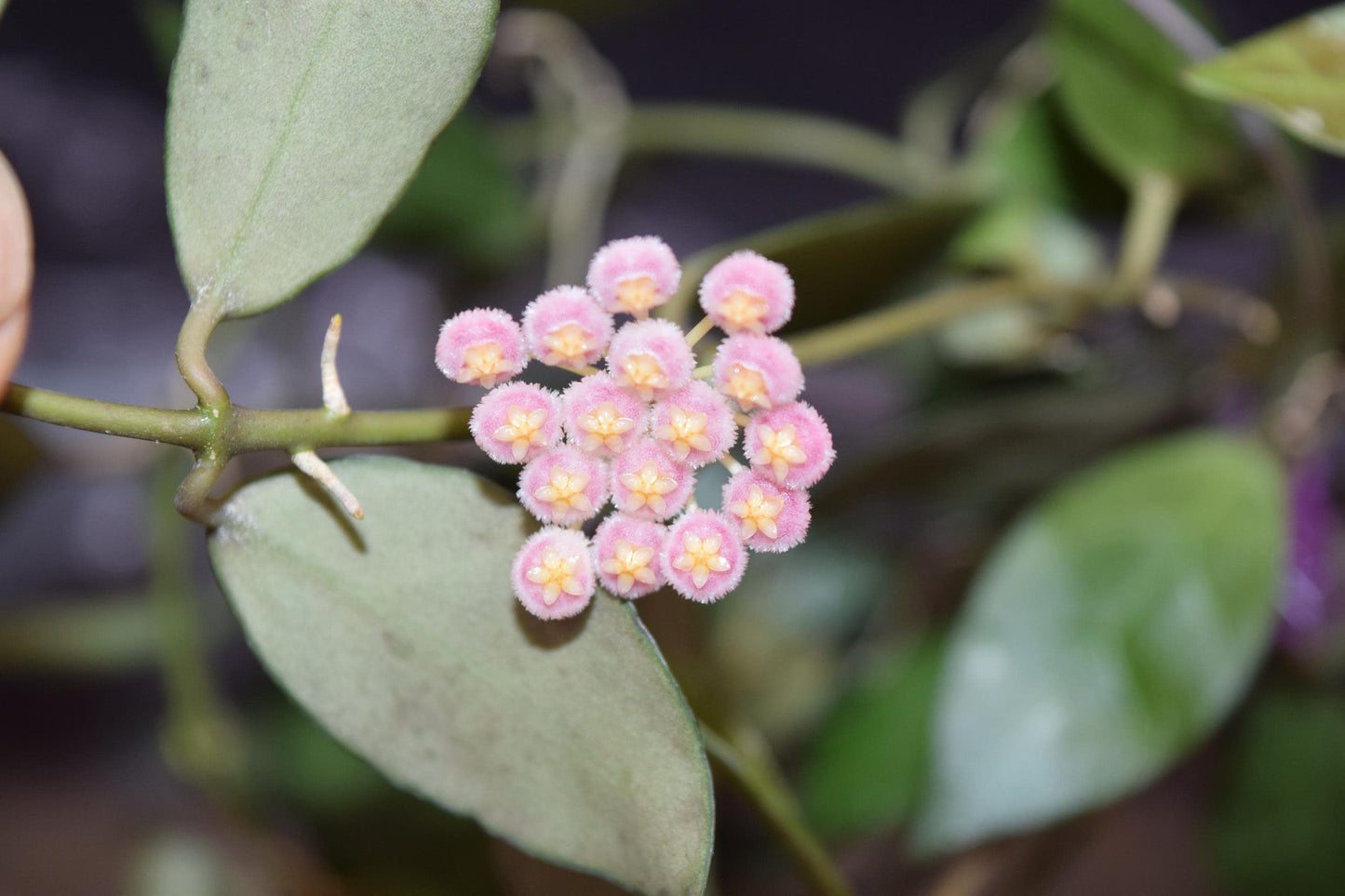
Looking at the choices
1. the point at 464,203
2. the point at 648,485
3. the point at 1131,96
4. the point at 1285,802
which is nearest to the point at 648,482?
the point at 648,485

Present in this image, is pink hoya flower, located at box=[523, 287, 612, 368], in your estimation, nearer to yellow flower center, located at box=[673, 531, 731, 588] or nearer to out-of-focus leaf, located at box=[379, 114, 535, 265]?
yellow flower center, located at box=[673, 531, 731, 588]

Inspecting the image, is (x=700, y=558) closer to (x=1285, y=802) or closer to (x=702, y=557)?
(x=702, y=557)

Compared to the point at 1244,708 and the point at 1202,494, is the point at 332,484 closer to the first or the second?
the point at 1202,494

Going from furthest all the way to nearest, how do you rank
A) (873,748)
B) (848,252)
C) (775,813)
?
(873,748) < (848,252) < (775,813)

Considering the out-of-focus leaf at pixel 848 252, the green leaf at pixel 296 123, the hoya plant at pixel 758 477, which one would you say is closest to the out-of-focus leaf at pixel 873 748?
the hoya plant at pixel 758 477

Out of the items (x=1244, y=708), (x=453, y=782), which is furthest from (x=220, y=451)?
(x=1244, y=708)

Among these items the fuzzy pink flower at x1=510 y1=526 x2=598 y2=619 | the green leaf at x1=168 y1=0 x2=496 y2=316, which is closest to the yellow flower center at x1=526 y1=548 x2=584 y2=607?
the fuzzy pink flower at x1=510 y1=526 x2=598 y2=619
